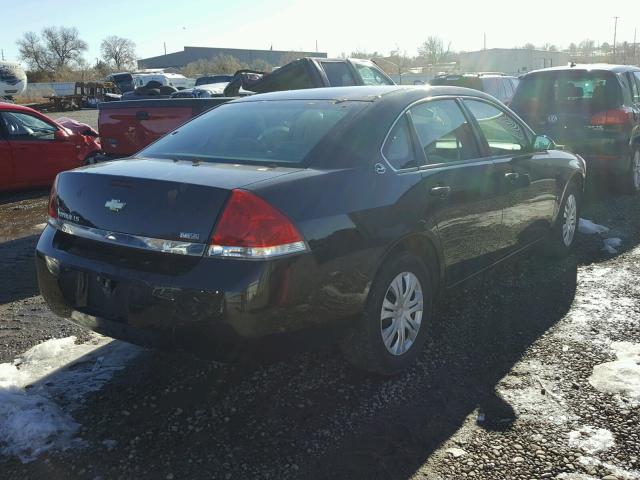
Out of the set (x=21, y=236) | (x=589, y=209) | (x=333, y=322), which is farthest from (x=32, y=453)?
(x=589, y=209)

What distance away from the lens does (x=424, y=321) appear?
12.0ft

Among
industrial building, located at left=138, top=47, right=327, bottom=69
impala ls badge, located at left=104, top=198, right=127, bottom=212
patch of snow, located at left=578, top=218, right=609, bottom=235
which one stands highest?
industrial building, located at left=138, top=47, right=327, bottom=69

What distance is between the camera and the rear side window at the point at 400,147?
11.2 ft

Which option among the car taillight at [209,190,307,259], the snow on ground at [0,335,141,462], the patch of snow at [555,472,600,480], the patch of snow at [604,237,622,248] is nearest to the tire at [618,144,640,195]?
the patch of snow at [604,237,622,248]

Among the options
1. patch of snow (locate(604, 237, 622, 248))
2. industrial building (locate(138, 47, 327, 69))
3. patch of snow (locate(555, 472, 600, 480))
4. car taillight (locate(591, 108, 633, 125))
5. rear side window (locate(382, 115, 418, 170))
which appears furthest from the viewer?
industrial building (locate(138, 47, 327, 69))

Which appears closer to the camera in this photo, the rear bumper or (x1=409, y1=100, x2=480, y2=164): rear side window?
the rear bumper

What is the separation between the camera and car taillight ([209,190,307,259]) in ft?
8.68

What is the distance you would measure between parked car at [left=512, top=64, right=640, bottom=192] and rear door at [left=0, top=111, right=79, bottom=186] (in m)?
7.06

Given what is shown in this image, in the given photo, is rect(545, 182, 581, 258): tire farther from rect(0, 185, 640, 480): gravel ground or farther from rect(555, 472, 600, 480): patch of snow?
rect(555, 472, 600, 480): patch of snow

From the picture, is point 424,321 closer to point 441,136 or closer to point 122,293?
point 441,136

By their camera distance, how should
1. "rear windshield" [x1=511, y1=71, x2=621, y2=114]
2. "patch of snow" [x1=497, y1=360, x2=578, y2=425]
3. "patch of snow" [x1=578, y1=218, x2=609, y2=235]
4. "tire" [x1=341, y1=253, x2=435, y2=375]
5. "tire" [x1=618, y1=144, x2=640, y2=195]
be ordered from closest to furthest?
"patch of snow" [x1=497, y1=360, x2=578, y2=425], "tire" [x1=341, y1=253, x2=435, y2=375], "patch of snow" [x1=578, y1=218, x2=609, y2=235], "rear windshield" [x1=511, y1=71, x2=621, y2=114], "tire" [x1=618, y1=144, x2=640, y2=195]

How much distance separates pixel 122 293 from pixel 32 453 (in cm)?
83

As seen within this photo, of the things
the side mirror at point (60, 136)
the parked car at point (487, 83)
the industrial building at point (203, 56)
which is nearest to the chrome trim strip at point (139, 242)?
the side mirror at point (60, 136)

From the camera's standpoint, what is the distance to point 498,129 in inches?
184
